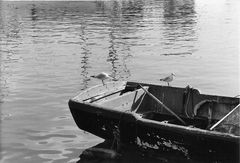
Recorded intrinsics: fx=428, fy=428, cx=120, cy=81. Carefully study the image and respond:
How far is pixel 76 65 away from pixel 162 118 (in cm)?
1128

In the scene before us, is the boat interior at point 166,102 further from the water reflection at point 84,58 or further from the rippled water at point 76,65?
the water reflection at point 84,58

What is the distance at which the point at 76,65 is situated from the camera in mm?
23656

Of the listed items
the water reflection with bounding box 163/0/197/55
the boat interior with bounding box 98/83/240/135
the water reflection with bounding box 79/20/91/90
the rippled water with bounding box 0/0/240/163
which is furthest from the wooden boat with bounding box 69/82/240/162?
the water reflection with bounding box 163/0/197/55

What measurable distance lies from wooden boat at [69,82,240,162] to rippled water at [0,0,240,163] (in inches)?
50.8

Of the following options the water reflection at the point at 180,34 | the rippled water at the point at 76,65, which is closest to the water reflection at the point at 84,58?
the rippled water at the point at 76,65

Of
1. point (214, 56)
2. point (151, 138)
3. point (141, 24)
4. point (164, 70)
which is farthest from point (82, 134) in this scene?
point (141, 24)

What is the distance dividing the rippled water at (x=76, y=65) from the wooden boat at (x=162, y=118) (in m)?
1.29

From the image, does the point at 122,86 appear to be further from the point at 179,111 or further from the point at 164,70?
the point at 164,70

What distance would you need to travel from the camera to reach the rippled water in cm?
1293

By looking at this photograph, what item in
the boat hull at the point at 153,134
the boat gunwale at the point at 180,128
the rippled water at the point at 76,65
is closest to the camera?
the boat gunwale at the point at 180,128

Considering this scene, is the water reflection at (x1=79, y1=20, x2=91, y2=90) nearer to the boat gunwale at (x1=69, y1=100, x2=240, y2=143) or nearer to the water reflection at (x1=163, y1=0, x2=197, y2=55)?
the water reflection at (x1=163, y1=0, x2=197, y2=55)

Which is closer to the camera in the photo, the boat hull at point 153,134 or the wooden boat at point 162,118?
the boat hull at point 153,134

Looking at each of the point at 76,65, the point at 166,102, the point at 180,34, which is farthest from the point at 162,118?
the point at 180,34

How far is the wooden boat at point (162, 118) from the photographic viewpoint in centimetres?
1005
